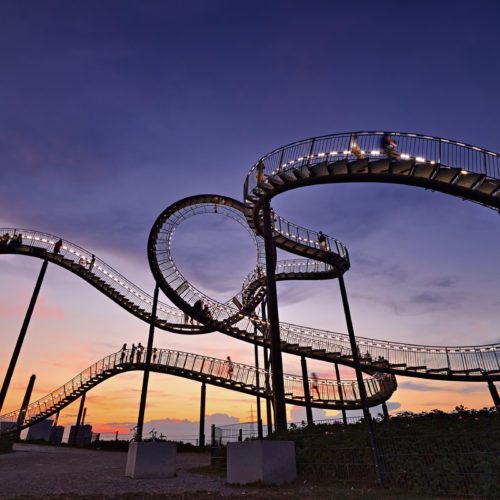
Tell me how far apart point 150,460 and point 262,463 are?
4920 millimetres

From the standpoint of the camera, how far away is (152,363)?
24625mm

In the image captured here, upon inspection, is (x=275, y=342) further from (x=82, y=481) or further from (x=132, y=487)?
(x=82, y=481)

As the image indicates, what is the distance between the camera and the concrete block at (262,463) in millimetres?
10422

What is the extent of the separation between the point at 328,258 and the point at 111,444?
71.4ft

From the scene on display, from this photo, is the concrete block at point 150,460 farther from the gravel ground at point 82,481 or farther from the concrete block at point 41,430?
the concrete block at point 41,430

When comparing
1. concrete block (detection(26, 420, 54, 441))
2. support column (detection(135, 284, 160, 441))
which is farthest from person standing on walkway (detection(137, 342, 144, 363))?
concrete block (detection(26, 420, 54, 441))

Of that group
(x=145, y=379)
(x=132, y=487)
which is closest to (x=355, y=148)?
(x=132, y=487)

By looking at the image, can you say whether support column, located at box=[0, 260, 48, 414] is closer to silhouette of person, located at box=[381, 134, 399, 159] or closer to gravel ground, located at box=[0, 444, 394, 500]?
gravel ground, located at box=[0, 444, 394, 500]

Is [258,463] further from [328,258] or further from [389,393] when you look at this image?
[389,393]

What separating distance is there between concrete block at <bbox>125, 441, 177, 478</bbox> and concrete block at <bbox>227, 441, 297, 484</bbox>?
3312mm

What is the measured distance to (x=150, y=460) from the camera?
1291cm

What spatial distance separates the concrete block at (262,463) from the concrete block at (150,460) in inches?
130

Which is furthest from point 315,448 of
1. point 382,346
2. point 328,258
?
point 328,258

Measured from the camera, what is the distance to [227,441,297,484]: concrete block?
10.4 meters
